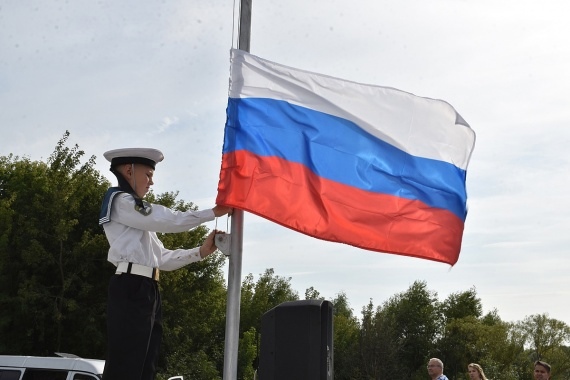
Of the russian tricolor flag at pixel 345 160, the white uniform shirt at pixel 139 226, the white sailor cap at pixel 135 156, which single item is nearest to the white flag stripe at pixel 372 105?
the russian tricolor flag at pixel 345 160

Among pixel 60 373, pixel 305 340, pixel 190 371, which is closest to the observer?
pixel 305 340

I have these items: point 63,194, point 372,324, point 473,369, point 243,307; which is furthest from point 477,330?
point 473,369

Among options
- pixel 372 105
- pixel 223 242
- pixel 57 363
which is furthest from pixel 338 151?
pixel 57 363

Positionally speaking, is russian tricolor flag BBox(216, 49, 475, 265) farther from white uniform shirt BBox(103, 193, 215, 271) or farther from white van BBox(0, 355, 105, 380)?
white van BBox(0, 355, 105, 380)

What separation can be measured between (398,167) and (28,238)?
26.9 m

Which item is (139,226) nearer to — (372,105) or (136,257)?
(136,257)

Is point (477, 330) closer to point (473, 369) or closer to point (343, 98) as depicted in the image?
point (473, 369)

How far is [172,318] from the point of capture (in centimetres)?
3488

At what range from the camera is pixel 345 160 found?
6027 mm

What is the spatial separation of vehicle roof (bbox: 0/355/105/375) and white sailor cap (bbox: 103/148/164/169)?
628cm

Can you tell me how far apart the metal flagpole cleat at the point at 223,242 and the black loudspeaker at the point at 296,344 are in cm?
95

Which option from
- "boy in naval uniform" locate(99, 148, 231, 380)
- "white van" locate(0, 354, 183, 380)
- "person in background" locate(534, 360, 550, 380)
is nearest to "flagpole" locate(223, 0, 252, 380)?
"boy in naval uniform" locate(99, 148, 231, 380)

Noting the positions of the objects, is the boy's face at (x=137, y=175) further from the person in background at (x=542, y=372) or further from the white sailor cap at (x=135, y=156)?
the person in background at (x=542, y=372)

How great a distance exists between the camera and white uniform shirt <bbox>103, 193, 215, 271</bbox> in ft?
16.6
